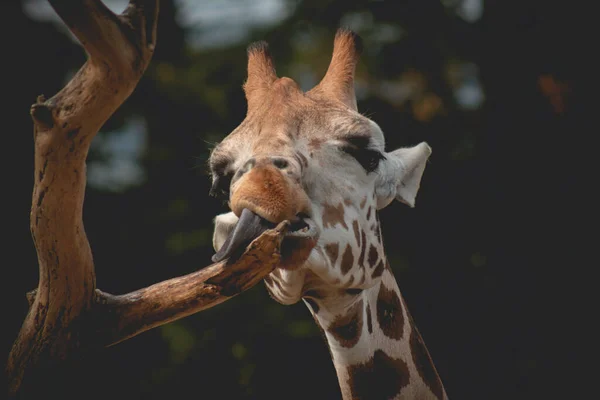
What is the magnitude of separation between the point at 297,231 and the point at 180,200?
396cm

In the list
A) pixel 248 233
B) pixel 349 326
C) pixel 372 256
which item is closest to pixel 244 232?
pixel 248 233

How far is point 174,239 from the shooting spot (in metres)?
5.68

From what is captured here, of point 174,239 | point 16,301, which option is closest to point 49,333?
point 16,301

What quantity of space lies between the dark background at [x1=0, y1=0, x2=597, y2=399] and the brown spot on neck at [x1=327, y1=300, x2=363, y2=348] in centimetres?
196

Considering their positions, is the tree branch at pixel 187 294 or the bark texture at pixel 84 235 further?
the tree branch at pixel 187 294

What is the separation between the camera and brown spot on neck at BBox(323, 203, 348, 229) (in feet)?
7.06

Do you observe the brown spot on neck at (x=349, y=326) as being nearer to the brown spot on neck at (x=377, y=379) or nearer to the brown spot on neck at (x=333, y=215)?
the brown spot on neck at (x=377, y=379)

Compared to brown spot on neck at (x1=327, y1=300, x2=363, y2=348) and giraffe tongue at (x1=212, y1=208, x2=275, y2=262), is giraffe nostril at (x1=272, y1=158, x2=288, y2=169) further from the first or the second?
brown spot on neck at (x1=327, y1=300, x2=363, y2=348)

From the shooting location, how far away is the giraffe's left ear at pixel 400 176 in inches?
97.0

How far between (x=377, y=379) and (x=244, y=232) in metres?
0.96

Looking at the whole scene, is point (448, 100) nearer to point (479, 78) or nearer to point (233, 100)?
point (479, 78)

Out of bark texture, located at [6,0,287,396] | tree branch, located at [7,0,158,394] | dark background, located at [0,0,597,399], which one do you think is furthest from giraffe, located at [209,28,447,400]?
dark background, located at [0,0,597,399]

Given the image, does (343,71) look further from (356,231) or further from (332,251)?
(332,251)

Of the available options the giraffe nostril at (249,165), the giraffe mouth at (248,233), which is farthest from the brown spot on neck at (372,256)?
the giraffe nostril at (249,165)
